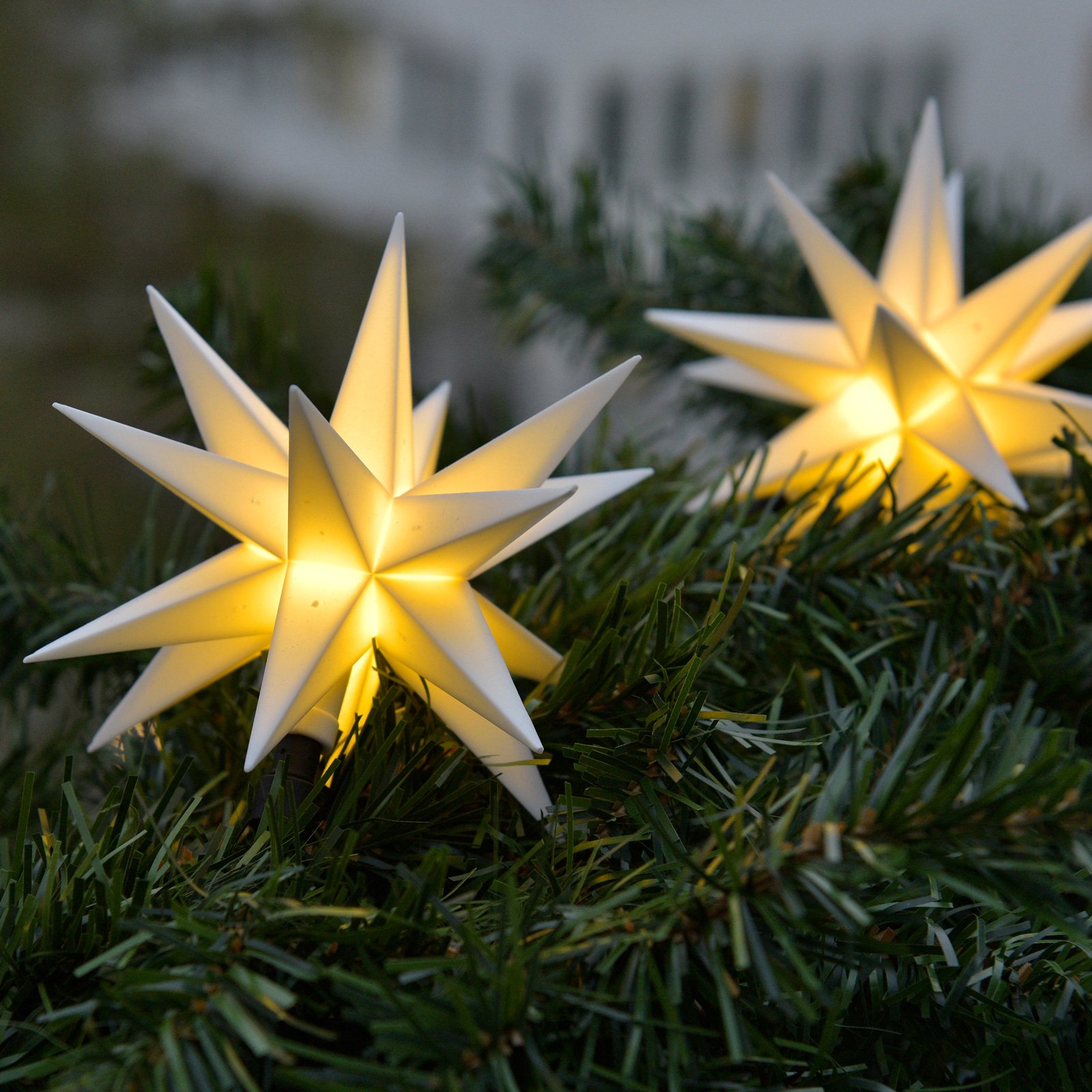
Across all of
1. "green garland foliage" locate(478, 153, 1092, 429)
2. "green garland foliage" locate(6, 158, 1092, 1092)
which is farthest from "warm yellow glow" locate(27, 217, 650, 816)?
"green garland foliage" locate(478, 153, 1092, 429)

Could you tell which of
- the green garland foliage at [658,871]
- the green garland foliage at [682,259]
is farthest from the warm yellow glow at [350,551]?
the green garland foliage at [682,259]

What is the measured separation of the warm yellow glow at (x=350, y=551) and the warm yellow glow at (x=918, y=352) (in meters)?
0.07

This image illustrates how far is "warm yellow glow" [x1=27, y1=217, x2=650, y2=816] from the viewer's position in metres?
0.12

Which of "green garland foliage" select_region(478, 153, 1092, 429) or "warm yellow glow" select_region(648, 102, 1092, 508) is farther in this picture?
"green garland foliage" select_region(478, 153, 1092, 429)

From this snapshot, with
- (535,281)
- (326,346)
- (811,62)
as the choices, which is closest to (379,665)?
(535,281)

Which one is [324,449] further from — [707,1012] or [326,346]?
[326,346]

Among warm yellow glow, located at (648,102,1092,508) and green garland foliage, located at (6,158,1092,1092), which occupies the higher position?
warm yellow glow, located at (648,102,1092,508)

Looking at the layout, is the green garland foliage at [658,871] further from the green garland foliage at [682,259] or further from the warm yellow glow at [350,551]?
the green garland foliage at [682,259]

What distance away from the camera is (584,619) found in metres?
0.17

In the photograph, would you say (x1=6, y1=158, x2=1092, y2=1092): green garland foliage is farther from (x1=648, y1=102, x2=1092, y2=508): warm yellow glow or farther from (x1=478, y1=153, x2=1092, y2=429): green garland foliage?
(x1=478, y1=153, x2=1092, y2=429): green garland foliage

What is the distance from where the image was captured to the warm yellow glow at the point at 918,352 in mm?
188

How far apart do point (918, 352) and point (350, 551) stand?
120mm

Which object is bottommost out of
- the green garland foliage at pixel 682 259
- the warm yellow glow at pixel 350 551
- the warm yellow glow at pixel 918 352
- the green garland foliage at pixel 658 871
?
the green garland foliage at pixel 658 871

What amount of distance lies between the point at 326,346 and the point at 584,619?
1039 mm
